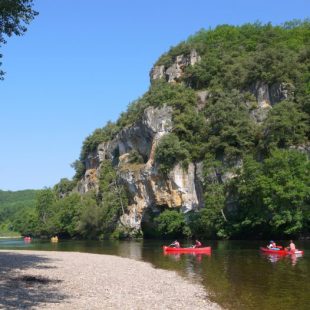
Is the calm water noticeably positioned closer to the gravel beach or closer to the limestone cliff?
the gravel beach

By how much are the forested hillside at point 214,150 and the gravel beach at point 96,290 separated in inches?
1302

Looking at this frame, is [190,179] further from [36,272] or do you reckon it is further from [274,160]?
[36,272]

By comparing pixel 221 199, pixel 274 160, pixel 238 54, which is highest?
pixel 238 54

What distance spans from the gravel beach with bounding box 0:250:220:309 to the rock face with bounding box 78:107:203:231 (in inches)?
1775

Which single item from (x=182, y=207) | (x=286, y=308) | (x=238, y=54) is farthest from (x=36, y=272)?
(x=238, y=54)

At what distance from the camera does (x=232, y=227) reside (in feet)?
212

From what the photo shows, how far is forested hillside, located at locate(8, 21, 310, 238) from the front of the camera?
2350 inches

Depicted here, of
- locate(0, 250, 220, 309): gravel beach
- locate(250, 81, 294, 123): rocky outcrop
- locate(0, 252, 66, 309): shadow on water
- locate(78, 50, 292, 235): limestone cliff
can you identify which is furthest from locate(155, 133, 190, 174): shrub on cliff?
locate(0, 252, 66, 309): shadow on water

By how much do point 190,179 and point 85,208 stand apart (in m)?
30.2

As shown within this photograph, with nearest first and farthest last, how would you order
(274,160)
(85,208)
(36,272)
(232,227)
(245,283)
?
(245,283), (36,272), (274,160), (232,227), (85,208)

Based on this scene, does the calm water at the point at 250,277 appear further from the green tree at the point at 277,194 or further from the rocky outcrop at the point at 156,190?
the rocky outcrop at the point at 156,190

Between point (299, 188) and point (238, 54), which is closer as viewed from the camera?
point (299, 188)

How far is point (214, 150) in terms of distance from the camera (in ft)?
239

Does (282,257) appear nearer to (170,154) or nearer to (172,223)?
(172,223)
